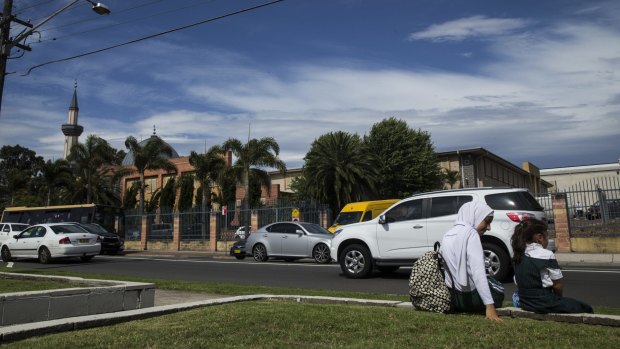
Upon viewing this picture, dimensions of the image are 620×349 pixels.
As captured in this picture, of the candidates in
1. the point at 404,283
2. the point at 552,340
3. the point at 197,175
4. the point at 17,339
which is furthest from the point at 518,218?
the point at 197,175

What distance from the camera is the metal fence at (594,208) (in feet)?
60.3

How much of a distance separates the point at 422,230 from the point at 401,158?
3763cm

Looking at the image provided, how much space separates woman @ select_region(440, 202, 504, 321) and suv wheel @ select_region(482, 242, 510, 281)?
477 centimetres

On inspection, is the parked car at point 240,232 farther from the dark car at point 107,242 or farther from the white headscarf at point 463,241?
the white headscarf at point 463,241

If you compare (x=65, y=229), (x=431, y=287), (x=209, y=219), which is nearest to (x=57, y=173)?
(x=209, y=219)

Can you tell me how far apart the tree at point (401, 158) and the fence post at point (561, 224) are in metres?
28.4

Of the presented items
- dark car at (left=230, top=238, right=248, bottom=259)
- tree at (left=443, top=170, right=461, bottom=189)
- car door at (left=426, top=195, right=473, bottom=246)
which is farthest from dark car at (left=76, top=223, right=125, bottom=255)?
tree at (left=443, top=170, right=461, bottom=189)

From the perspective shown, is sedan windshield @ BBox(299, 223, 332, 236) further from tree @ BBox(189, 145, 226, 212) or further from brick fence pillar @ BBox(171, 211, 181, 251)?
tree @ BBox(189, 145, 226, 212)

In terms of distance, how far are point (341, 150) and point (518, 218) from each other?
26707 mm

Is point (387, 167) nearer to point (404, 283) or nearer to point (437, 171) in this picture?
point (437, 171)

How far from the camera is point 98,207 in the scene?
31.6 m

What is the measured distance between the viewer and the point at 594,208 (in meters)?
19.2

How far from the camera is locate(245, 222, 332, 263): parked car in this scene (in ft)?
56.4

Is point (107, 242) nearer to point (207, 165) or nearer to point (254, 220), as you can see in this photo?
point (254, 220)
